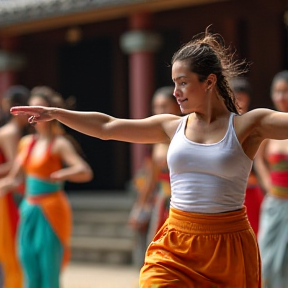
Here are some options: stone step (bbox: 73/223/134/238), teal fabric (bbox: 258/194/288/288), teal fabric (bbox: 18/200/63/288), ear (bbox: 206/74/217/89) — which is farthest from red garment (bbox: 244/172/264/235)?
stone step (bbox: 73/223/134/238)

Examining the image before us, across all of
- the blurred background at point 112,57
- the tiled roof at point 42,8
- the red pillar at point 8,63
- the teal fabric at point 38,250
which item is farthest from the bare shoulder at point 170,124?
the red pillar at point 8,63

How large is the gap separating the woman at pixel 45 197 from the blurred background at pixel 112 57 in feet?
9.72

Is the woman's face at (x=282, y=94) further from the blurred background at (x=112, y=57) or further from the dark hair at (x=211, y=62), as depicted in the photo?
the blurred background at (x=112, y=57)

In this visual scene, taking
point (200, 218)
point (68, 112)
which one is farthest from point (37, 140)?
point (200, 218)

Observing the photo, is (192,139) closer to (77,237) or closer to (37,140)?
(37,140)

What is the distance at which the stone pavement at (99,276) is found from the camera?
Answer: 8.95 metres

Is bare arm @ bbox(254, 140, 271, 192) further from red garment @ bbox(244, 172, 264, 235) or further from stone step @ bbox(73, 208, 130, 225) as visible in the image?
stone step @ bbox(73, 208, 130, 225)

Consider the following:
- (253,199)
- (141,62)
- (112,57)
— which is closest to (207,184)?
(253,199)

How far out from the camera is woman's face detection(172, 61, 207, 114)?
12.4ft

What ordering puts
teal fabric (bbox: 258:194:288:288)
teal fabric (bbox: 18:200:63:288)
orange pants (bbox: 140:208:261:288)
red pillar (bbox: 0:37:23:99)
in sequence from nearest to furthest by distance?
orange pants (bbox: 140:208:261:288), teal fabric (bbox: 258:194:288:288), teal fabric (bbox: 18:200:63:288), red pillar (bbox: 0:37:23:99)

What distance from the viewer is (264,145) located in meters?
6.35

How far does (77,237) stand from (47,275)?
5.34m

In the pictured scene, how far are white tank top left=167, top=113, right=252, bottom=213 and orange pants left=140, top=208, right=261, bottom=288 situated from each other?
0.17ft

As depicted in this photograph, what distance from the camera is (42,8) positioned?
39.4ft
